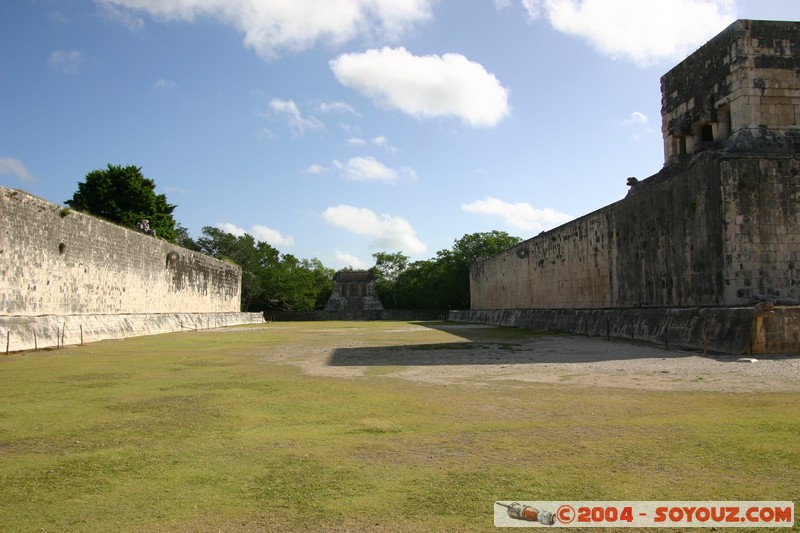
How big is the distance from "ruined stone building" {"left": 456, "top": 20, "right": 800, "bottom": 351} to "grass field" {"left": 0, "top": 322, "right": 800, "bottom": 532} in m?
5.59

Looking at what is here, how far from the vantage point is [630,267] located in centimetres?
1555

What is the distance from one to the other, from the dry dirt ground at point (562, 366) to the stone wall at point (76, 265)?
20.6 feet

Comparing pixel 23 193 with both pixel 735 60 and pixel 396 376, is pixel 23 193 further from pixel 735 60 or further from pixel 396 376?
pixel 735 60

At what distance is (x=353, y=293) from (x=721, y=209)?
43.1 m

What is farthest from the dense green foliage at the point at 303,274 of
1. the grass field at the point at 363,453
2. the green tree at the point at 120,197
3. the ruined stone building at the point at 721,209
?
the grass field at the point at 363,453

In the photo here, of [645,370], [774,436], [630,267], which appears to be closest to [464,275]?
[630,267]

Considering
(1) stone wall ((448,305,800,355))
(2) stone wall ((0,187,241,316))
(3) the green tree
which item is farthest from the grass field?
(3) the green tree

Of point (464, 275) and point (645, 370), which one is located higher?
point (464, 275)

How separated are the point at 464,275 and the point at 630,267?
3421cm

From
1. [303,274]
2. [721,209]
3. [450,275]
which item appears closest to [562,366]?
[721,209]

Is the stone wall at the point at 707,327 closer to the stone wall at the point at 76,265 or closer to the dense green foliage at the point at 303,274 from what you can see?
the stone wall at the point at 76,265

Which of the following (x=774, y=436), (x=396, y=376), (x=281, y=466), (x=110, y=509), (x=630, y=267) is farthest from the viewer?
(x=630, y=267)

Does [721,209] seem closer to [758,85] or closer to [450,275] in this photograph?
[758,85]

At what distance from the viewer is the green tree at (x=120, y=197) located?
34188 mm
